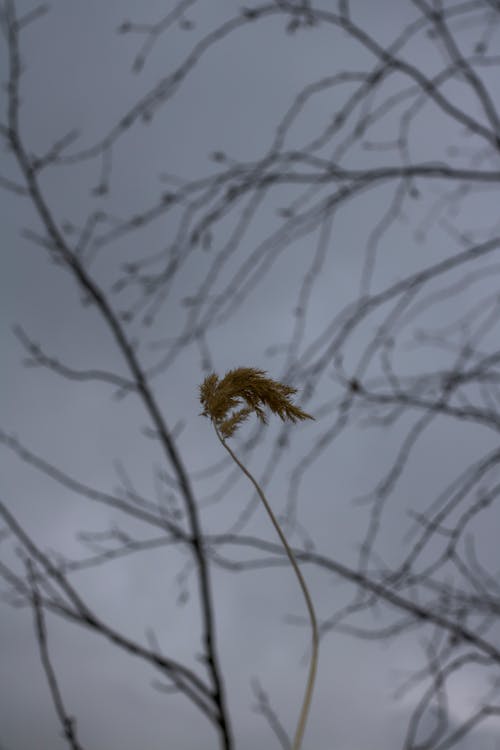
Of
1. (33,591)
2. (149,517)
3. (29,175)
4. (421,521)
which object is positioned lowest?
(33,591)

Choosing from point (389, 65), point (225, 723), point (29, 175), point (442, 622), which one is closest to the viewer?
point (225, 723)

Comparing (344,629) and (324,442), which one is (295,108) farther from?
(344,629)

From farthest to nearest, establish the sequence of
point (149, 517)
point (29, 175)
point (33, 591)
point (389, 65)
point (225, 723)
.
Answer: point (389, 65) → point (29, 175) → point (149, 517) → point (33, 591) → point (225, 723)

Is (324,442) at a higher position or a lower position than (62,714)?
higher

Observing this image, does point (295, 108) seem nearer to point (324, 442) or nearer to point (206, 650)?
point (324, 442)

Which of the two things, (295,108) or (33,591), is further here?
(295,108)

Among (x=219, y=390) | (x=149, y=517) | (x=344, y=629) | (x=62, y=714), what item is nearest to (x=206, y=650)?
(x=62, y=714)

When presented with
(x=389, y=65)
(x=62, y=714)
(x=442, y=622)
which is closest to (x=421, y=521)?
(x=442, y=622)
